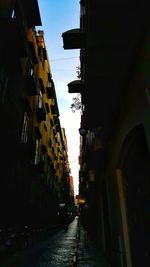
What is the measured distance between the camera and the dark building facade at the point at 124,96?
11.9ft

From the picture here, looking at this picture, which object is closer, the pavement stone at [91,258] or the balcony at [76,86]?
the pavement stone at [91,258]

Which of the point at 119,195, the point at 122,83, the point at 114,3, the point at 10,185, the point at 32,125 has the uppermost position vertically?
the point at 32,125

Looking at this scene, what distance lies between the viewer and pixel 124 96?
524cm

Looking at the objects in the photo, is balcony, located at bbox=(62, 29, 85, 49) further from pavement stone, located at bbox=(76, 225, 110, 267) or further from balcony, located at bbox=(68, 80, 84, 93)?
pavement stone, located at bbox=(76, 225, 110, 267)

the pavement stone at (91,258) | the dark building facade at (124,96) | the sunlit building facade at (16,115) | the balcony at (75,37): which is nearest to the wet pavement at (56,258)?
the pavement stone at (91,258)

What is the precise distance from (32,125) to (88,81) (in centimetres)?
1157

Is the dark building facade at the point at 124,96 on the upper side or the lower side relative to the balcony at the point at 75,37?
lower

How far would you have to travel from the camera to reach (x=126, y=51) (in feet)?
13.4

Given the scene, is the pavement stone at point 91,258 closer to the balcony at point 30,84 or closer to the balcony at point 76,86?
the balcony at point 76,86

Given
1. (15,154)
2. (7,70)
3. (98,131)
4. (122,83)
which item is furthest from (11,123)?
(122,83)

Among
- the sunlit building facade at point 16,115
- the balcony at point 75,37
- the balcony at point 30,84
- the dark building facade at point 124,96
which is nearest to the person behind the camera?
the dark building facade at point 124,96

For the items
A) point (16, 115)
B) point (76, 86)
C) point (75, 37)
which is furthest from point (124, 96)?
point (16, 115)

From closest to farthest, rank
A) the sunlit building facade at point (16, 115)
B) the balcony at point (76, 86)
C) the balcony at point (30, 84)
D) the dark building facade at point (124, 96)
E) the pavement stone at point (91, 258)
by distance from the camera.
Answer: the dark building facade at point (124, 96) < the pavement stone at point (91, 258) < the balcony at point (76, 86) < the sunlit building facade at point (16, 115) < the balcony at point (30, 84)

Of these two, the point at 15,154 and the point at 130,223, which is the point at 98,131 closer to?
the point at 130,223
